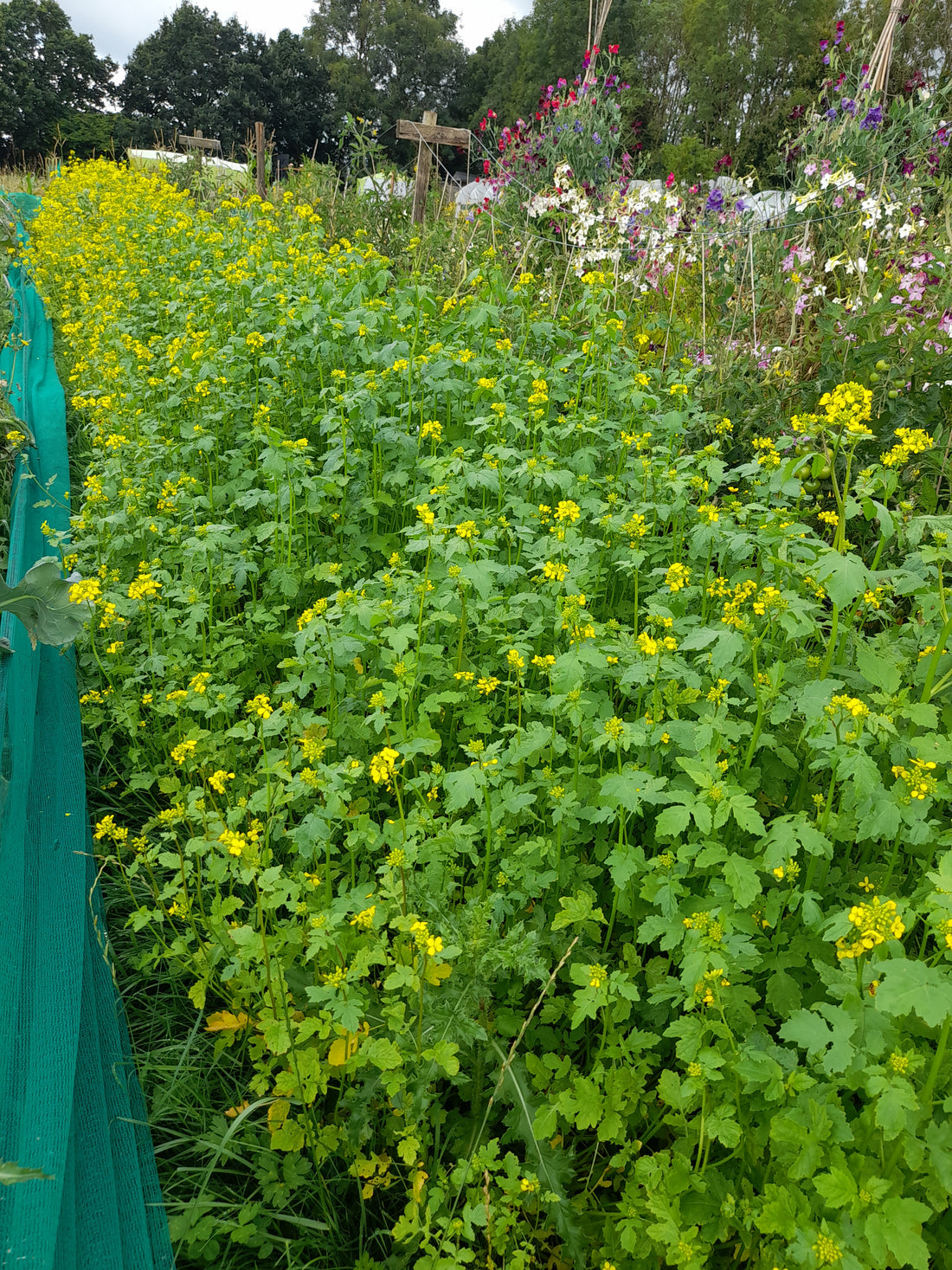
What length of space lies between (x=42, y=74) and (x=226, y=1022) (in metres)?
62.5

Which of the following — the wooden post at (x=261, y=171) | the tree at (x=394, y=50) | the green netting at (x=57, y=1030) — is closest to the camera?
the green netting at (x=57, y=1030)

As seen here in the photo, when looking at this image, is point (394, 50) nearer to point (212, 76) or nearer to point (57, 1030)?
point (212, 76)

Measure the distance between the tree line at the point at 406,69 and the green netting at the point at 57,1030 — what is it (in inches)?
1233

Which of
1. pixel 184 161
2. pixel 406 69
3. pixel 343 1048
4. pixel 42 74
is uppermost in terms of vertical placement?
pixel 406 69

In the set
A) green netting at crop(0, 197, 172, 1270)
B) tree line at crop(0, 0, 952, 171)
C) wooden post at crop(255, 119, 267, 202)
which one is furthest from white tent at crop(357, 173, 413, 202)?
tree line at crop(0, 0, 952, 171)

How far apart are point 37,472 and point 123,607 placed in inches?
72.8

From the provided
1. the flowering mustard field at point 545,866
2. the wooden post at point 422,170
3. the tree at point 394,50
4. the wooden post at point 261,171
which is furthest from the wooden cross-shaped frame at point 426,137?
the tree at point 394,50

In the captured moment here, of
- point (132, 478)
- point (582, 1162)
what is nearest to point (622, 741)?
point (582, 1162)

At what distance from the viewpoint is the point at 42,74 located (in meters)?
47.3

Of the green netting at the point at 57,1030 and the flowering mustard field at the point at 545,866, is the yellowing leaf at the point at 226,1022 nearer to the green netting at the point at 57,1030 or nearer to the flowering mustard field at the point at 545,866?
the flowering mustard field at the point at 545,866

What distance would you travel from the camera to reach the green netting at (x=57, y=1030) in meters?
1.42

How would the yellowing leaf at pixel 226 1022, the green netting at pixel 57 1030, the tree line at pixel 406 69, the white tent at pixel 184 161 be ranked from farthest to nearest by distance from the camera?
the tree line at pixel 406 69 → the white tent at pixel 184 161 → the yellowing leaf at pixel 226 1022 → the green netting at pixel 57 1030

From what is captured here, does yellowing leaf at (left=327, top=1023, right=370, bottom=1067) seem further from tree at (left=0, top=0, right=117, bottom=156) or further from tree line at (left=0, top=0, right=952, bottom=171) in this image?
tree at (left=0, top=0, right=117, bottom=156)

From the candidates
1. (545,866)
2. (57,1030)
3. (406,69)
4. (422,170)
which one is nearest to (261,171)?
(422,170)
